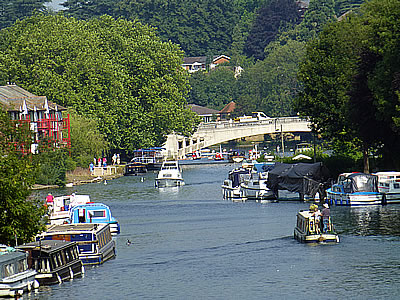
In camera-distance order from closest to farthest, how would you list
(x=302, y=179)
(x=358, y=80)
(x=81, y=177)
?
(x=358, y=80), (x=302, y=179), (x=81, y=177)

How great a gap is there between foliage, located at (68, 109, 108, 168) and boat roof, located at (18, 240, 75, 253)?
240 feet

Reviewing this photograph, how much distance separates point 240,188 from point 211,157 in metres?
67.6

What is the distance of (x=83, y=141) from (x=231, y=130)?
4255 cm

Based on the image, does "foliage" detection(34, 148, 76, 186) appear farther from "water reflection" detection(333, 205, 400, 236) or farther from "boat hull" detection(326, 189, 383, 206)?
"water reflection" detection(333, 205, 400, 236)

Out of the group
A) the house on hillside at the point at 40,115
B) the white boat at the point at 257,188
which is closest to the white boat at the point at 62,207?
the white boat at the point at 257,188

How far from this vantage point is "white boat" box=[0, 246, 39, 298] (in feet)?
131

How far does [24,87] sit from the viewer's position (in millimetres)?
130000

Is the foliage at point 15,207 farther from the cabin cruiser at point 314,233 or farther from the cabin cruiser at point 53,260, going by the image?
the cabin cruiser at point 314,233

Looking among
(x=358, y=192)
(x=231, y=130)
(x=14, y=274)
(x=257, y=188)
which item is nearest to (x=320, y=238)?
(x=358, y=192)

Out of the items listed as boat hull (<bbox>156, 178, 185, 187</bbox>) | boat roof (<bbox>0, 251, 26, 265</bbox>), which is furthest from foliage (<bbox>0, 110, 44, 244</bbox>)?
boat hull (<bbox>156, 178, 185, 187</bbox>)

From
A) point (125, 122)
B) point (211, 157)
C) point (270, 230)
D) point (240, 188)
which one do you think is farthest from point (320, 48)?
point (211, 157)

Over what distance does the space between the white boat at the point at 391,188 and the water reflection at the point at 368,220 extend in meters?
1.58

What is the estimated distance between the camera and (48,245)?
4650 centimetres

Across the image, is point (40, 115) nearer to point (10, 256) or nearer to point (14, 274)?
point (14, 274)
